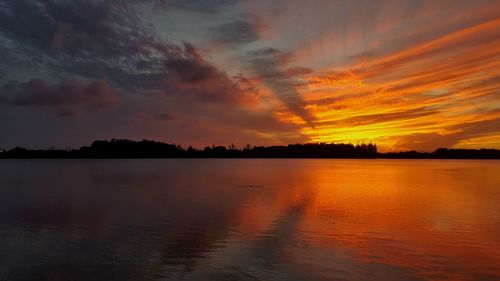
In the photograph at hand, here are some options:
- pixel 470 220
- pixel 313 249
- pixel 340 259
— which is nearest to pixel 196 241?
pixel 313 249

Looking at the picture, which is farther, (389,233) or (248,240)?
(389,233)

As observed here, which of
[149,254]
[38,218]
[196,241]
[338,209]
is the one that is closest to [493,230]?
[338,209]

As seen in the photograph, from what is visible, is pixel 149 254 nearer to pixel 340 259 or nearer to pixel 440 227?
pixel 340 259

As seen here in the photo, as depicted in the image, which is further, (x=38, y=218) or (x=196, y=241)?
(x=38, y=218)

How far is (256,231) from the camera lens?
23422mm

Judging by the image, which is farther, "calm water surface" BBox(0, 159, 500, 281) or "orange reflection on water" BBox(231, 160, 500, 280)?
"orange reflection on water" BBox(231, 160, 500, 280)

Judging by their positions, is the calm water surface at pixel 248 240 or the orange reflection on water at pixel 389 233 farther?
the orange reflection on water at pixel 389 233

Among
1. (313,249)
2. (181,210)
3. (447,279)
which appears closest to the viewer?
(447,279)

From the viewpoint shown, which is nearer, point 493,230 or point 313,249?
point 313,249

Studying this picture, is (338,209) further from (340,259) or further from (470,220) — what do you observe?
(340,259)

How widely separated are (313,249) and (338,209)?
1489 cm

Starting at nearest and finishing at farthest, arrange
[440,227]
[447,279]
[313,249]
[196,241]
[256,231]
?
[447,279] < [313,249] < [196,241] < [256,231] < [440,227]

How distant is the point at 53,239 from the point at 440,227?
22.5 m

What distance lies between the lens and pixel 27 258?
1753 cm
